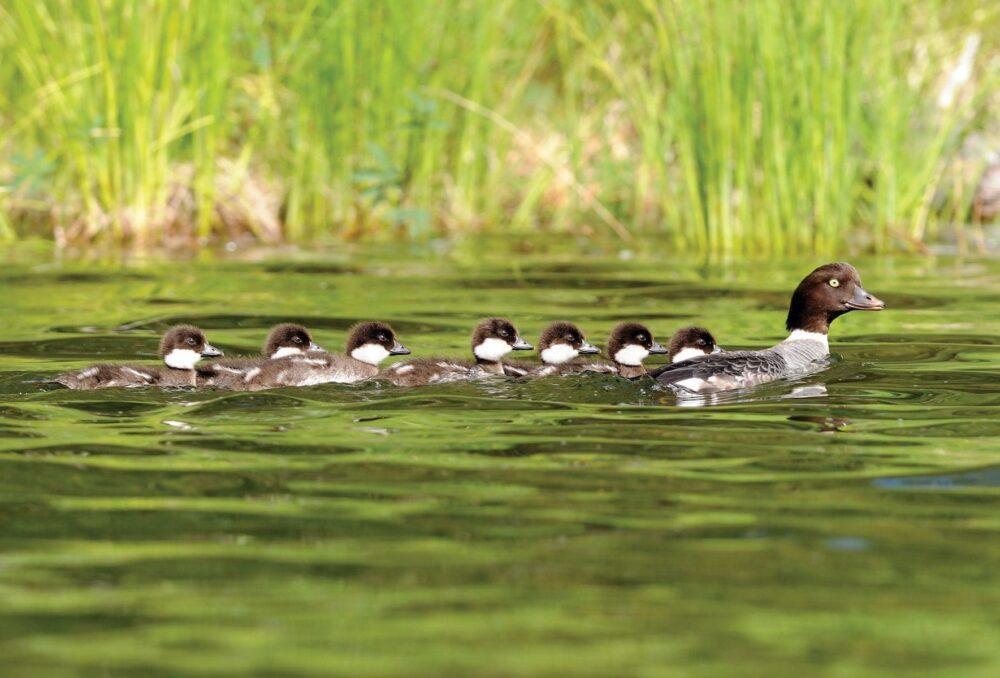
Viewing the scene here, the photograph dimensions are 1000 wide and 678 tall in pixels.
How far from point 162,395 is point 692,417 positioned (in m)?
2.27

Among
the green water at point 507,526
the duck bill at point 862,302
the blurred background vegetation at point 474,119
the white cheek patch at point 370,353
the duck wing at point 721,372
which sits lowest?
the green water at point 507,526

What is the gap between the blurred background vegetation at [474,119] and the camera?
12.4 metres

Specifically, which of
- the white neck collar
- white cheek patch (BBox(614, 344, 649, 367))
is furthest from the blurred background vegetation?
white cheek patch (BBox(614, 344, 649, 367))

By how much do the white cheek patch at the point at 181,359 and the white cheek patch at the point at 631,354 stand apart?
2.07 metres

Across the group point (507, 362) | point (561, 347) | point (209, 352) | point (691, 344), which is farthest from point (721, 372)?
point (209, 352)

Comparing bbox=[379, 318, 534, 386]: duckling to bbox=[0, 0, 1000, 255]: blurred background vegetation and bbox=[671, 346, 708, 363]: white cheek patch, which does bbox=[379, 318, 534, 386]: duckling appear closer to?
bbox=[671, 346, 708, 363]: white cheek patch

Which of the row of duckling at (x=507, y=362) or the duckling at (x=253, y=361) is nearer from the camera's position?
the row of duckling at (x=507, y=362)

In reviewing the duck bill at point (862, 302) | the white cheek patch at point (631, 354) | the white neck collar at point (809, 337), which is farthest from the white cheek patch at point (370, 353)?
the duck bill at point (862, 302)

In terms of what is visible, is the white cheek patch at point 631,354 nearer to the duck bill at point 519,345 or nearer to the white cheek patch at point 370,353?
the duck bill at point 519,345

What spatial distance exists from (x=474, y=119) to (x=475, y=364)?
6.96 metres

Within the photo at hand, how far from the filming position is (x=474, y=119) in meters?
15.0

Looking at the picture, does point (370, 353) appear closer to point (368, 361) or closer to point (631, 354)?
point (368, 361)

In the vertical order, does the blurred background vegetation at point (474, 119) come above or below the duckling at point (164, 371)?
above

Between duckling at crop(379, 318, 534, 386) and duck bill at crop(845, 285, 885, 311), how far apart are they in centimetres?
176
